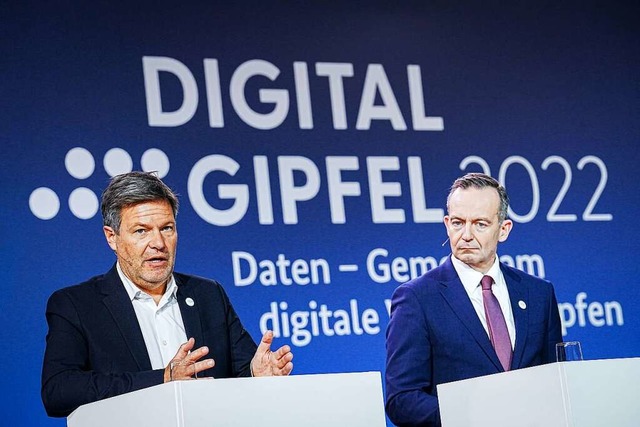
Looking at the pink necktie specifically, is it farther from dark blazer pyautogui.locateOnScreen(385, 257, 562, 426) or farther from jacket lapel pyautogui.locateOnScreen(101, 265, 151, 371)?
jacket lapel pyautogui.locateOnScreen(101, 265, 151, 371)

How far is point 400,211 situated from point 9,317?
6.44ft

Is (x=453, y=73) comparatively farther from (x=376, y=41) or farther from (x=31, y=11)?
(x=31, y=11)

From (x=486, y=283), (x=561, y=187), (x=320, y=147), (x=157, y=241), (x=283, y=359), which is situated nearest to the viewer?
(x=283, y=359)

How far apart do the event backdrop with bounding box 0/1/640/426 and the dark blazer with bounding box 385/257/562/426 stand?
137 centimetres

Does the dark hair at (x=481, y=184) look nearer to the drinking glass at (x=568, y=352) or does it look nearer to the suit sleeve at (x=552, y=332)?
the suit sleeve at (x=552, y=332)

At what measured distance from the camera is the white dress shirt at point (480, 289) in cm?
420

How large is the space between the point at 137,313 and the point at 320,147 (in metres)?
2.13

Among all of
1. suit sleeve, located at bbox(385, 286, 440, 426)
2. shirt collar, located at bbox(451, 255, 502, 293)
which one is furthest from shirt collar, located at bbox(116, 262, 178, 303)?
shirt collar, located at bbox(451, 255, 502, 293)

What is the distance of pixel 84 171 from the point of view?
16.9 ft

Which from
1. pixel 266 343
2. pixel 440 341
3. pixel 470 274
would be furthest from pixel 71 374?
pixel 470 274

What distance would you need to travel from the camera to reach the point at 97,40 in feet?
17.5

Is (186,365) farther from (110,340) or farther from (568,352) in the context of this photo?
(568,352)

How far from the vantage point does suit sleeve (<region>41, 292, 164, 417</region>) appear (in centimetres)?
333

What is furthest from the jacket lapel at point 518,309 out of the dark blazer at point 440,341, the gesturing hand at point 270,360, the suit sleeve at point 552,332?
the gesturing hand at point 270,360
